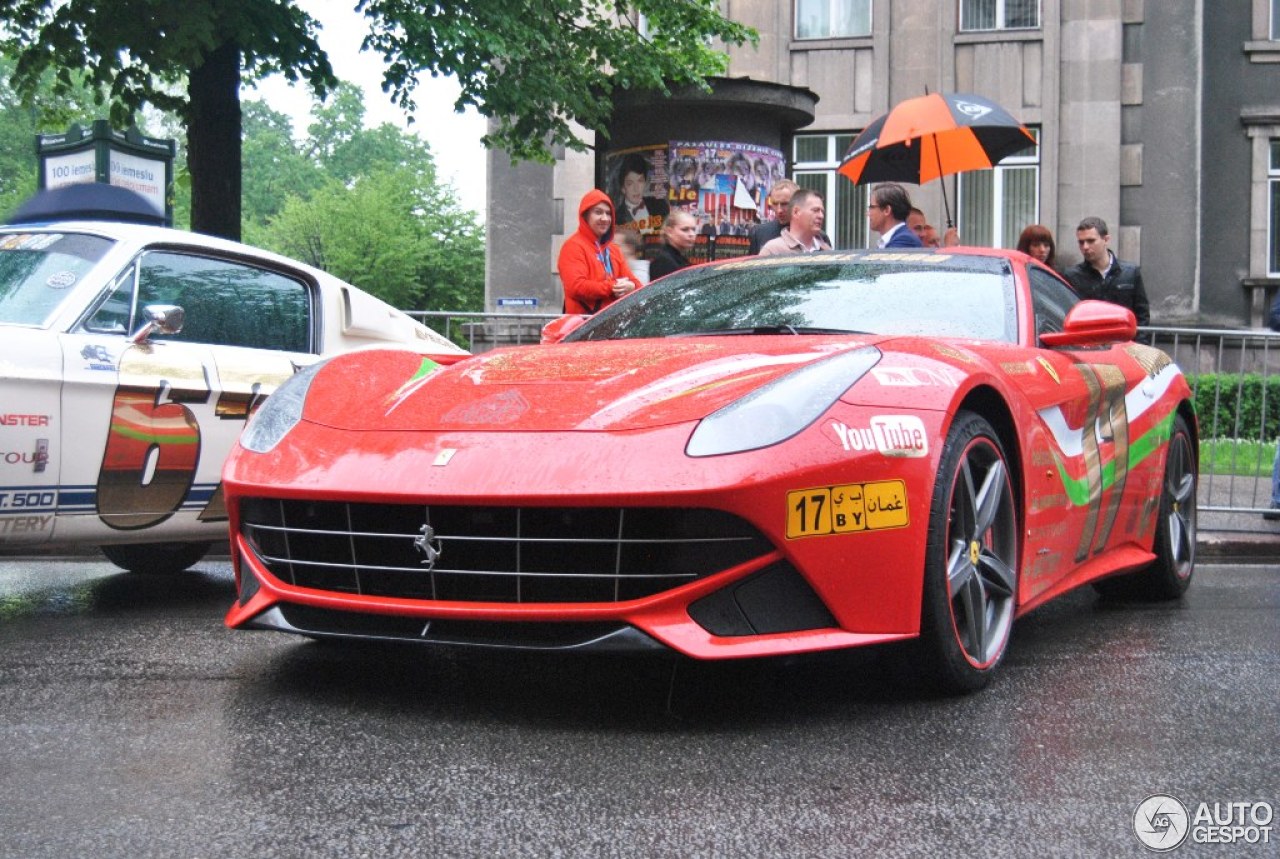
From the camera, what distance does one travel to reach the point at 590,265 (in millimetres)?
8641

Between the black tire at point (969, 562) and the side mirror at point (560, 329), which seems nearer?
the black tire at point (969, 562)

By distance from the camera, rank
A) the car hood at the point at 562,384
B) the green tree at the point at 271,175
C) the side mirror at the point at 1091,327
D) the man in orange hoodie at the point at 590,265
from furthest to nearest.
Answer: the green tree at the point at 271,175, the man in orange hoodie at the point at 590,265, the side mirror at the point at 1091,327, the car hood at the point at 562,384

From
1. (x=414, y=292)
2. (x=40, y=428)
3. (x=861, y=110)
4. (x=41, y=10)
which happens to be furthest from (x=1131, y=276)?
(x=414, y=292)

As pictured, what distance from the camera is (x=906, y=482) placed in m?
3.88

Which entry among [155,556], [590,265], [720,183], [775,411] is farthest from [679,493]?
[720,183]

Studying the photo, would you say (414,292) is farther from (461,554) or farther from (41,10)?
(461,554)

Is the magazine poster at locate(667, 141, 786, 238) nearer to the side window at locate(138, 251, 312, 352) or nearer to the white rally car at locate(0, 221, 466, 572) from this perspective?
the side window at locate(138, 251, 312, 352)

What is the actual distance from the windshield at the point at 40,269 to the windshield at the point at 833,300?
6.28 ft

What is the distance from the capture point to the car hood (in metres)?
3.92

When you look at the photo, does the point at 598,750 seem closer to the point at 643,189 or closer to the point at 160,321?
the point at 160,321

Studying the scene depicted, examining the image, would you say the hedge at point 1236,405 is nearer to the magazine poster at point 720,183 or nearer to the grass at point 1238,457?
the grass at point 1238,457

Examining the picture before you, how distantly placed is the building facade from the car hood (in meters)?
15.9

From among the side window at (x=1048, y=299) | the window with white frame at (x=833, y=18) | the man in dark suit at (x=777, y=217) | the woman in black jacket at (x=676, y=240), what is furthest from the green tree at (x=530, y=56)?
the side window at (x=1048, y=299)

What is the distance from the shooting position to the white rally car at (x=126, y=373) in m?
5.37
